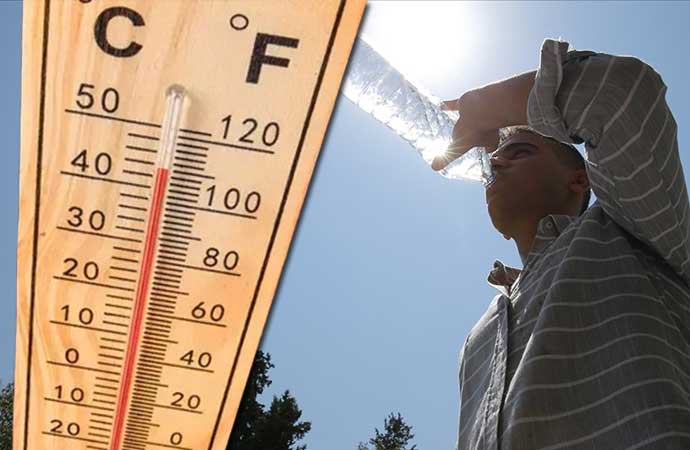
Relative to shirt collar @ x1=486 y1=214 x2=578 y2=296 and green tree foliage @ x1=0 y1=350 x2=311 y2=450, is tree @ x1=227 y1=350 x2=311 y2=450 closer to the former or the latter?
green tree foliage @ x1=0 y1=350 x2=311 y2=450

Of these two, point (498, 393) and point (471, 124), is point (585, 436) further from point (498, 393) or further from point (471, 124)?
point (471, 124)

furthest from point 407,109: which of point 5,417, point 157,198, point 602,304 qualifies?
point 5,417

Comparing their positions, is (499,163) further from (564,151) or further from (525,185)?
(564,151)

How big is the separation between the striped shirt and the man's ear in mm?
336

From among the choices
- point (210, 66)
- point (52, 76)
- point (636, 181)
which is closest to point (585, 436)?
point (636, 181)

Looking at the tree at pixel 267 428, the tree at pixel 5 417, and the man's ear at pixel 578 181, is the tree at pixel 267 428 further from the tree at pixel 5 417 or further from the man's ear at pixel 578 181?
the man's ear at pixel 578 181

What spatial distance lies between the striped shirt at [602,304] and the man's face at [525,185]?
0.22 m

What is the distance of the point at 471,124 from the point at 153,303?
86 centimetres

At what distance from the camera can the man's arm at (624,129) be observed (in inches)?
57.9

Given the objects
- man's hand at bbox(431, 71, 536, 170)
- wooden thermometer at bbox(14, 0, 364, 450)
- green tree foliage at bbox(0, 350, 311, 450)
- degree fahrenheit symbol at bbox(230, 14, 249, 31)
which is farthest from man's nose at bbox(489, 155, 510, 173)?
green tree foliage at bbox(0, 350, 311, 450)

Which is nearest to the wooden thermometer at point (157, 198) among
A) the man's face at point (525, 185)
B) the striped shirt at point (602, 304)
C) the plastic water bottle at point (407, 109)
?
the striped shirt at point (602, 304)

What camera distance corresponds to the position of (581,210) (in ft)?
6.82

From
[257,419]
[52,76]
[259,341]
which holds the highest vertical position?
[257,419]

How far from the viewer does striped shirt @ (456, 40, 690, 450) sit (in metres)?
1.28
